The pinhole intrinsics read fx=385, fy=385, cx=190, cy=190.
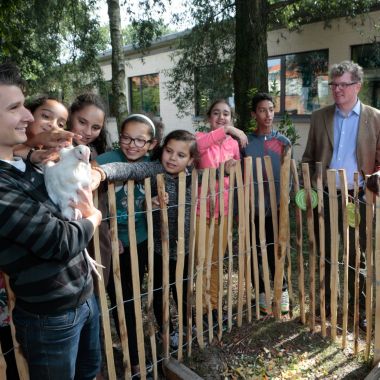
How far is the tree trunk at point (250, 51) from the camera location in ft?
19.4

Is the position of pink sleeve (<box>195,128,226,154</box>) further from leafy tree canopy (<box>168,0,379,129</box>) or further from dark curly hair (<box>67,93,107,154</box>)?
leafy tree canopy (<box>168,0,379,129</box>)

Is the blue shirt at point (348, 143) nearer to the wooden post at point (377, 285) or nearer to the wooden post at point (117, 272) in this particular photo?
the wooden post at point (377, 285)

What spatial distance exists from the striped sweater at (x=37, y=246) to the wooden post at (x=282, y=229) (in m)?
1.69

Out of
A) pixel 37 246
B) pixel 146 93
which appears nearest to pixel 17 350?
pixel 37 246

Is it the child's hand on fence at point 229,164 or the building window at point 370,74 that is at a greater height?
the building window at point 370,74

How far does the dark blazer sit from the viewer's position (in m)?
3.03

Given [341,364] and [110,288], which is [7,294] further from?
[341,364]

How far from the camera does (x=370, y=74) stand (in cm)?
826

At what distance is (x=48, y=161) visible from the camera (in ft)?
5.49

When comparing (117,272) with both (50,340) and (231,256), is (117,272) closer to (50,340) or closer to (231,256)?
(50,340)

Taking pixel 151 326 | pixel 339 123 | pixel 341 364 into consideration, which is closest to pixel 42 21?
pixel 339 123

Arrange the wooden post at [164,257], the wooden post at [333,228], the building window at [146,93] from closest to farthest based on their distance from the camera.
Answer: the wooden post at [164,257]
the wooden post at [333,228]
the building window at [146,93]

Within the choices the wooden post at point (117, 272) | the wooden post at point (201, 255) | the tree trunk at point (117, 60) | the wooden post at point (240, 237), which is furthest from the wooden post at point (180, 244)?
the tree trunk at point (117, 60)

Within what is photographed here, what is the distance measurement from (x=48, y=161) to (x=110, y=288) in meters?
1.10
